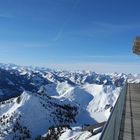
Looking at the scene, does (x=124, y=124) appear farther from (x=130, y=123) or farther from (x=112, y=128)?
(x=112, y=128)

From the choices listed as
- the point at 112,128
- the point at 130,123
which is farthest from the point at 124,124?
the point at 112,128

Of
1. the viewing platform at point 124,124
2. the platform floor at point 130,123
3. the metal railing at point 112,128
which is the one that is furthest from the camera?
the platform floor at point 130,123

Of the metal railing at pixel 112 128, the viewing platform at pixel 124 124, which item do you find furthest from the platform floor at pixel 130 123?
the metal railing at pixel 112 128

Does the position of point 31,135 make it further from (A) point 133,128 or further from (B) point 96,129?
(A) point 133,128

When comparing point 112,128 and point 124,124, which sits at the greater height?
point 112,128

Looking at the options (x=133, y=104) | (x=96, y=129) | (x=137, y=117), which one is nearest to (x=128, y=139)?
(x=137, y=117)

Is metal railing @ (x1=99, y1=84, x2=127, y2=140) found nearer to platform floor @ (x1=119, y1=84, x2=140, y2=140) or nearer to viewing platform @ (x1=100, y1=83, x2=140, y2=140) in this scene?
viewing platform @ (x1=100, y1=83, x2=140, y2=140)

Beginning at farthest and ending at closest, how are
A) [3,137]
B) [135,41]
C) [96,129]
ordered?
[3,137], [96,129], [135,41]

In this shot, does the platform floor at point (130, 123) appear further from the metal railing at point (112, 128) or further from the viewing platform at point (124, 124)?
the metal railing at point (112, 128)

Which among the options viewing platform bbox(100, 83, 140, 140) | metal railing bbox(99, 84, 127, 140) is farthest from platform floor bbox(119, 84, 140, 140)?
metal railing bbox(99, 84, 127, 140)

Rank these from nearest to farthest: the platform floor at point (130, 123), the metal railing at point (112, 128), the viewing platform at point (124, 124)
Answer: the metal railing at point (112, 128) → the viewing platform at point (124, 124) → the platform floor at point (130, 123)

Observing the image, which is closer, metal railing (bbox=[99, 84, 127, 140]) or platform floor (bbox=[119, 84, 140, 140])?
metal railing (bbox=[99, 84, 127, 140])
